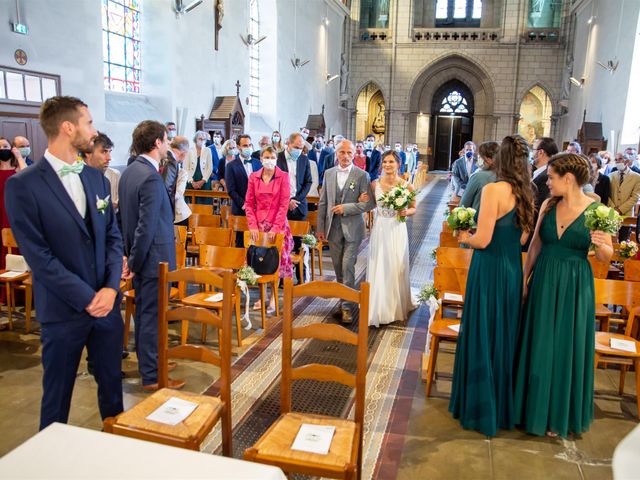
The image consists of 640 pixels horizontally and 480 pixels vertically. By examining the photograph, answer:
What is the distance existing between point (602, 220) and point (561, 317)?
64 centimetres

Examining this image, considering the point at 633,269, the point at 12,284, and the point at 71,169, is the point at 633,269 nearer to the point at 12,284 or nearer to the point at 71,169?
the point at 71,169

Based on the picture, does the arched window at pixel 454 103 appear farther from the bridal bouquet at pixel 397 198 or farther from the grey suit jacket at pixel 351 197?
the bridal bouquet at pixel 397 198

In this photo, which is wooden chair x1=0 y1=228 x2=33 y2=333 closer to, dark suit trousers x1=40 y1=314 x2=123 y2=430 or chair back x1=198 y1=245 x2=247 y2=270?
chair back x1=198 y1=245 x2=247 y2=270

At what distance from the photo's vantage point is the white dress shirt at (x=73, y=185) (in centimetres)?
254

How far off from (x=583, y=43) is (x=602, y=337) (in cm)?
1995

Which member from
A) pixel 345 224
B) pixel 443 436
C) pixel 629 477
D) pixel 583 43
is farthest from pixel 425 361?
pixel 583 43

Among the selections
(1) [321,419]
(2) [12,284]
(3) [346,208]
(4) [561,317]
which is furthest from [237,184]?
(1) [321,419]

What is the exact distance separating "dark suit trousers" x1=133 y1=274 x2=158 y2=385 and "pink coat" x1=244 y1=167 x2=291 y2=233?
1904mm

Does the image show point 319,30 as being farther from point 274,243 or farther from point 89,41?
point 274,243

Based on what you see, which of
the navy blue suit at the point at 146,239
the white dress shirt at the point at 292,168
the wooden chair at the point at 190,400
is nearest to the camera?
the wooden chair at the point at 190,400

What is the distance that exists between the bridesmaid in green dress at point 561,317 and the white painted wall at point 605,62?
12.8 m

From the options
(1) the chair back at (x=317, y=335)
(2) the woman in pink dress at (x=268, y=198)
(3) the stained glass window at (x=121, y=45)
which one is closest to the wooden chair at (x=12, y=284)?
(2) the woman in pink dress at (x=268, y=198)

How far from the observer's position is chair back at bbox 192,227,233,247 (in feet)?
17.2

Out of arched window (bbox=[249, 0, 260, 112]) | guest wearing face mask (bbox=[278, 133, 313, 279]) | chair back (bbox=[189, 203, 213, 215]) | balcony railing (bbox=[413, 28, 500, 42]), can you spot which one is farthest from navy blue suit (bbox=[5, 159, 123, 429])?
balcony railing (bbox=[413, 28, 500, 42])
